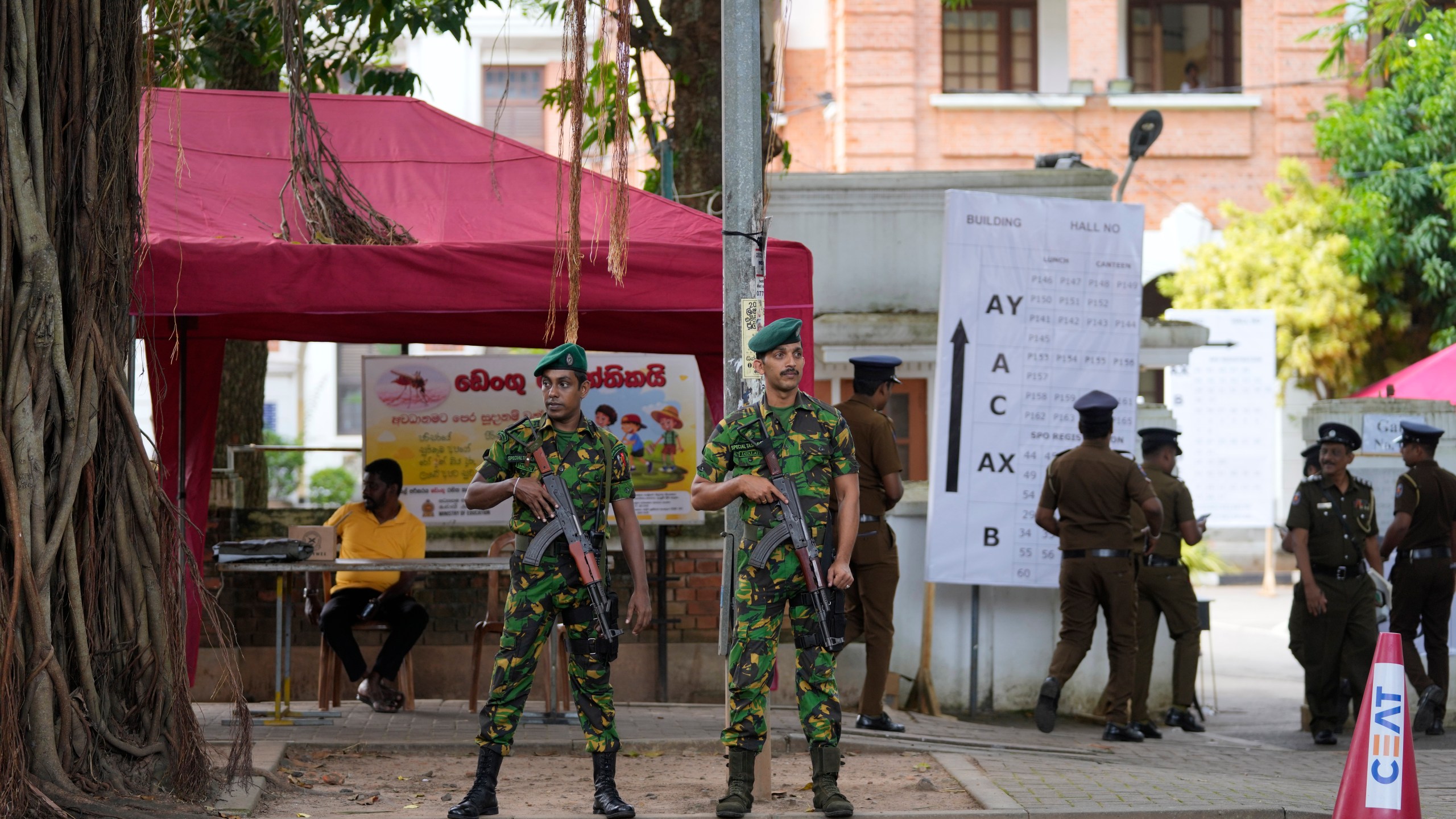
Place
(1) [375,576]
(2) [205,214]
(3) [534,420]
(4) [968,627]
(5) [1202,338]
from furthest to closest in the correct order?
(5) [1202,338] < (4) [968,627] < (1) [375,576] < (2) [205,214] < (3) [534,420]

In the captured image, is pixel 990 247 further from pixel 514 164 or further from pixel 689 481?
pixel 514 164

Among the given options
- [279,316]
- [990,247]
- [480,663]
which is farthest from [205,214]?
[990,247]

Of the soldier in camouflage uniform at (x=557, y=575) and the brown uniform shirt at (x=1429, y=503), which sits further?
the brown uniform shirt at (x=1429, y=503)

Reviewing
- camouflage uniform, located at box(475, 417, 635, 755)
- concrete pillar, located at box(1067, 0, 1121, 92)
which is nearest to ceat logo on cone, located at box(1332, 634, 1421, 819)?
camouflage uniform, located at box(475, 417, 635, 755)

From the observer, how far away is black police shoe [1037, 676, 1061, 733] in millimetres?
8586

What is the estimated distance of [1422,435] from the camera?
9.46 m

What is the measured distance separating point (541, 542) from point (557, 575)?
15 centimetres

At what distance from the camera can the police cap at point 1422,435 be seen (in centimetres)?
946

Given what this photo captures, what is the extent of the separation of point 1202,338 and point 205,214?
7.20 meters

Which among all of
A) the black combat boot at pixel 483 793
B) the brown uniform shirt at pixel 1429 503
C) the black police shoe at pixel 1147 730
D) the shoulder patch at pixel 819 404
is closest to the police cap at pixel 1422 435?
the brown uniform shirt at pixel 1429 503

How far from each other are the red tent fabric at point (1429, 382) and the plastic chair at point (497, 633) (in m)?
6.23

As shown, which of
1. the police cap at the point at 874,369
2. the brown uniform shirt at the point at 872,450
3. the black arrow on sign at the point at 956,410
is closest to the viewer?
the brown uniform shirt at the point at 872,450

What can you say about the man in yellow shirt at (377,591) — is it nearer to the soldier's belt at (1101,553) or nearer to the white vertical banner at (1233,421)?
the soldier's belt at (1101,553)

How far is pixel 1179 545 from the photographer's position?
9578 mm
